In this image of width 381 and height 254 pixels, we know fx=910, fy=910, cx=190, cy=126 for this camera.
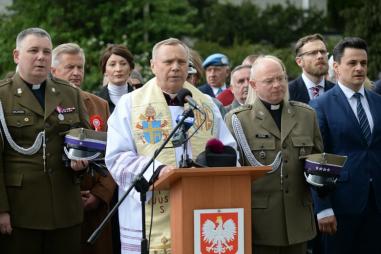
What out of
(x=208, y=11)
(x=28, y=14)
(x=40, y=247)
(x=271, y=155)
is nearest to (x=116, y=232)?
(x=40, y=247)

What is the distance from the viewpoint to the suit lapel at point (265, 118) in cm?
730

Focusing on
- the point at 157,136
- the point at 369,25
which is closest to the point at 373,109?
the point at 157,136

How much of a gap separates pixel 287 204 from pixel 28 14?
21.4 meters

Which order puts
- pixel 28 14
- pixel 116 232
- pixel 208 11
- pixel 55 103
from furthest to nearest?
pixel 208 11 < pixel 28 14 < pixel 116 232 < pixel 55 103

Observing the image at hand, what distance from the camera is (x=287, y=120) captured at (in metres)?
7.37

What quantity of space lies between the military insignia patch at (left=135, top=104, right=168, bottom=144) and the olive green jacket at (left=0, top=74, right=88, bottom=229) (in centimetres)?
78

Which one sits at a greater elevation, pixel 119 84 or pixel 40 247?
pixel 119 84

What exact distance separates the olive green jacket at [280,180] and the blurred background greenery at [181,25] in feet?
49.1

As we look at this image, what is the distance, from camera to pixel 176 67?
22.8 ft

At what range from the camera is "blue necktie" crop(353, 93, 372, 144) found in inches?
320

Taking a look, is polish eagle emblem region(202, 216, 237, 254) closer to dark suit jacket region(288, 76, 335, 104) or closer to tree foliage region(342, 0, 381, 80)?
dark suit jacket region(288, 76, 335, 104)

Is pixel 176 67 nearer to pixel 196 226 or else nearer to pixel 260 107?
pixel 260 107

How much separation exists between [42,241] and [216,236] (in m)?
1.86

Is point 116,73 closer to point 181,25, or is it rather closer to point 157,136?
point 157,136
